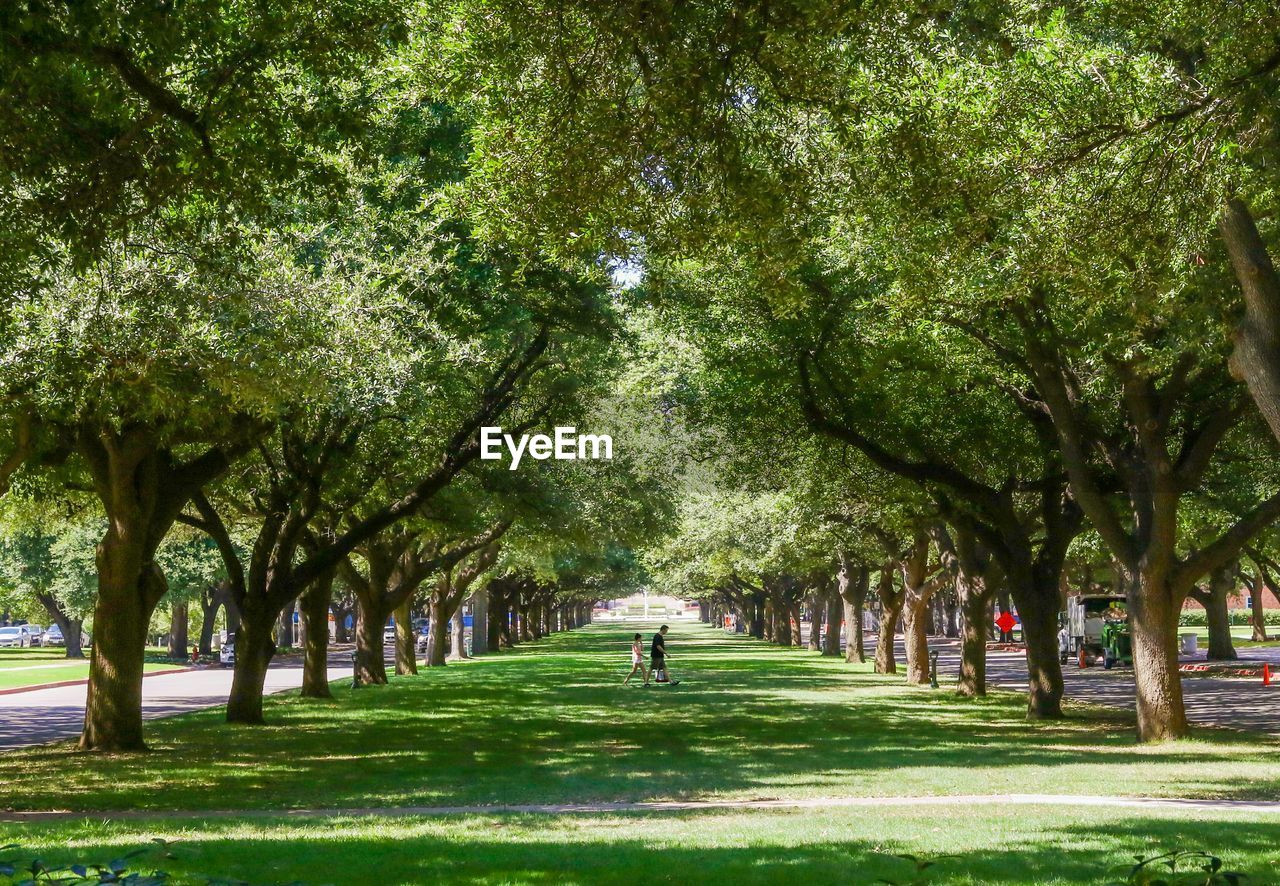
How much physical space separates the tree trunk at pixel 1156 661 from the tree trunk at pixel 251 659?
14.9 meters

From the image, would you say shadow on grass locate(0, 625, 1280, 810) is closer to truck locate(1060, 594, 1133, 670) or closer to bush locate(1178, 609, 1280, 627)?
truck locate(1060, 594, 1133, 670)

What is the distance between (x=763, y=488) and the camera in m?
28.0

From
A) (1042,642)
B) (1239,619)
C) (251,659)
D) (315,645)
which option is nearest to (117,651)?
(251,659)

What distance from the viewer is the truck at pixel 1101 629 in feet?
162

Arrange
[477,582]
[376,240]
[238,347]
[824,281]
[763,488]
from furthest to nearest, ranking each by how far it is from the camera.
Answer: [477,582] < [763,488] < [824,281] < [376,240] < [238,347]

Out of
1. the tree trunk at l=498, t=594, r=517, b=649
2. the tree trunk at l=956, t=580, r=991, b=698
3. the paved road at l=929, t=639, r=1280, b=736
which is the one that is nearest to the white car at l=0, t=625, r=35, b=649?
the tree trunk at l=498, t=594, r=517, b=649

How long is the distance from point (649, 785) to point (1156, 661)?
8757mm

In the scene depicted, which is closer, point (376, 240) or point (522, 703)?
point (376, 240)

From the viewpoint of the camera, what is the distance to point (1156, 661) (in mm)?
19781

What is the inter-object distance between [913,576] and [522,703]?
1322 cm

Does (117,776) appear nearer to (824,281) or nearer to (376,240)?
(376,240)

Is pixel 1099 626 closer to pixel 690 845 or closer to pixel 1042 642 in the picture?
pixel 1042 642

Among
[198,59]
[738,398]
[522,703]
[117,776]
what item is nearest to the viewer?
[198,59]

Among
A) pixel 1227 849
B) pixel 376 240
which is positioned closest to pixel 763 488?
pixel 376 240
